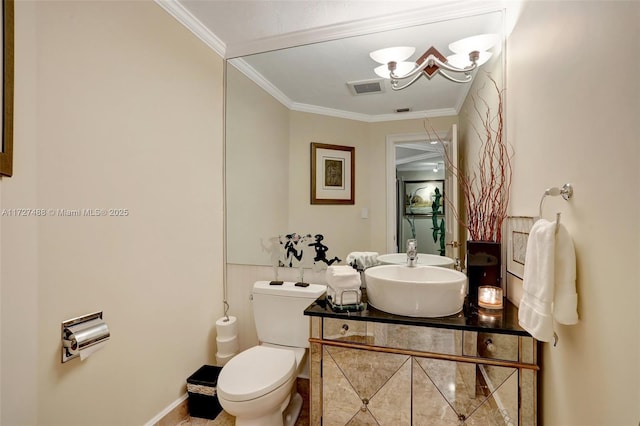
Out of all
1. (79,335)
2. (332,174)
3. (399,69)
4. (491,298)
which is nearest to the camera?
(79,335)

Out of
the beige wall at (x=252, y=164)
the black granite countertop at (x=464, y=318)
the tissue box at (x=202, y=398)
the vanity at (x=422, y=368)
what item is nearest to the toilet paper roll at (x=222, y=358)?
the tissue box at (x=202, y=398)

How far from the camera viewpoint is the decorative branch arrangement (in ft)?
5.25

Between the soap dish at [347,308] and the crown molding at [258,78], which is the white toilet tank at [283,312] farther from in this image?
the crown molding at [258,78]

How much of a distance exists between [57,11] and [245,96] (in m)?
1.19

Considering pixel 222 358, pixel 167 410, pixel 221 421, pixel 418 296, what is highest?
pixel 418 296

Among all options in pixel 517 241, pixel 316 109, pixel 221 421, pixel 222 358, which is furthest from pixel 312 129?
pixel 221 421

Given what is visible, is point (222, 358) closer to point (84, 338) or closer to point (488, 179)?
point (84, 338)

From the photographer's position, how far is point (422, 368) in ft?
4.57

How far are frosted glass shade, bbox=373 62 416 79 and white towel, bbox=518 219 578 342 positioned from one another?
1.26m

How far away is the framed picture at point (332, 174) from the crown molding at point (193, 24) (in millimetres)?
988

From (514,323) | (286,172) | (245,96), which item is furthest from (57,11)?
(514,323)

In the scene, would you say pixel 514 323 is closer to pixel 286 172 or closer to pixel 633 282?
pixel 633 282

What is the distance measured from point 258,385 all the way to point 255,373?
0.34 feet

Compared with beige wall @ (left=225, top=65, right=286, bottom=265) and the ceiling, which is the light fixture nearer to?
the ceiling
